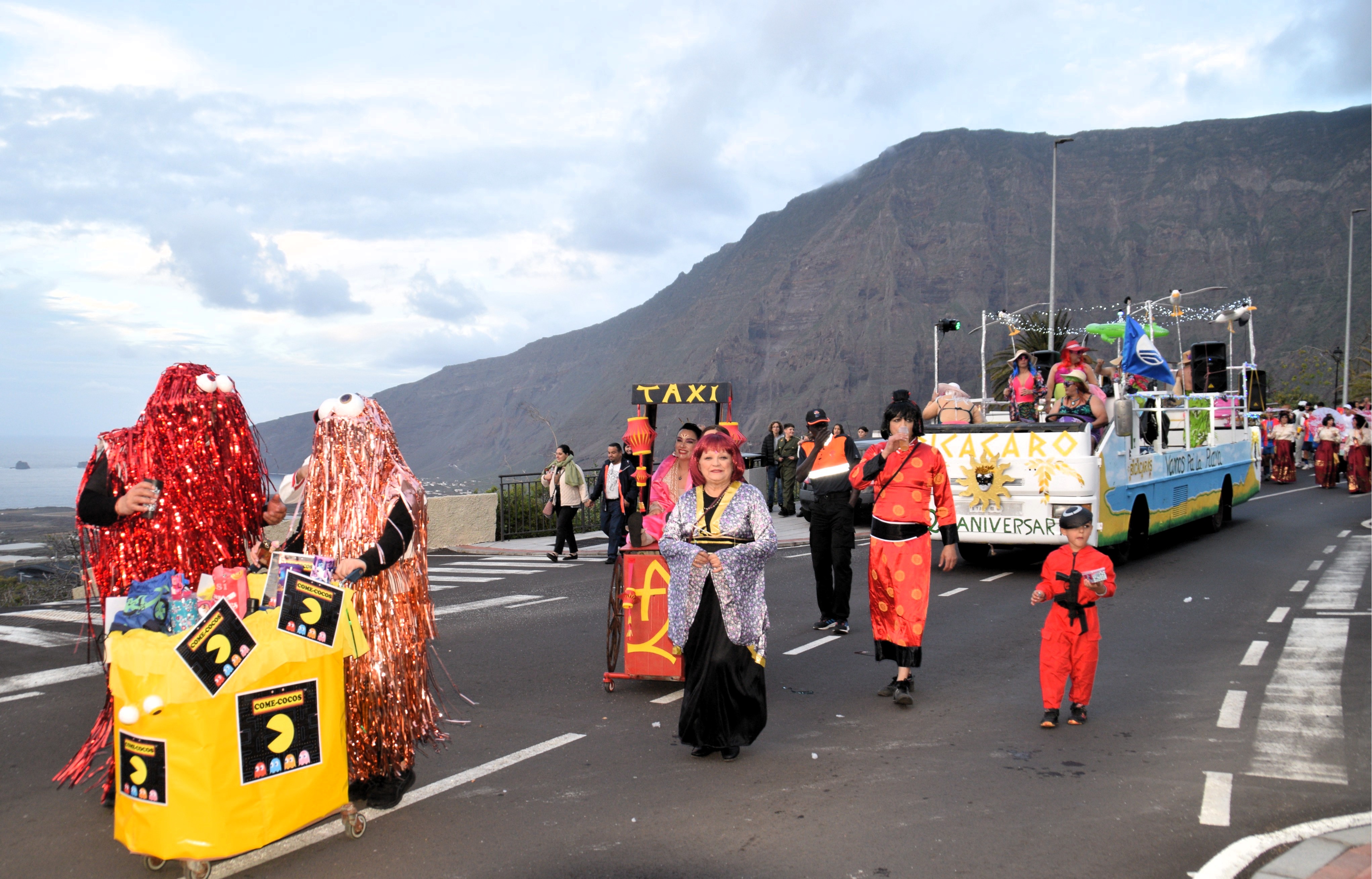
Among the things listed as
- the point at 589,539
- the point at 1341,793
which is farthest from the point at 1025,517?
the point at 589,539

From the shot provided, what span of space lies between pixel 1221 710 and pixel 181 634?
19.1 feet

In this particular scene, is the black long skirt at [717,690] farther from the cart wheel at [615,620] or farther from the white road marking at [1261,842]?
the white road marking at [1261,842]

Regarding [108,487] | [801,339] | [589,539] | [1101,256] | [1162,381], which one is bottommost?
[589,539]

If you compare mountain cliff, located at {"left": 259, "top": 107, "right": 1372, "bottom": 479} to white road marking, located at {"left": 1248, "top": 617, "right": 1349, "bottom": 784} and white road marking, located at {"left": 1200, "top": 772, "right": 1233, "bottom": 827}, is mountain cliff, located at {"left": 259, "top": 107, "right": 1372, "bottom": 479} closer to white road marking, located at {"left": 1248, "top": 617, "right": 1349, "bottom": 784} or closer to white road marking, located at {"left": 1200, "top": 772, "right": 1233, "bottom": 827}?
white road marking, located at {"left": 1248, "top": 617, "right": 1349, "bottom": 784}

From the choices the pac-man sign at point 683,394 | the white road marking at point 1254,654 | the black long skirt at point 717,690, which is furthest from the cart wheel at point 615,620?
the white road marking at point 1254,654

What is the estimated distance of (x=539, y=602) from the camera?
36.4ft

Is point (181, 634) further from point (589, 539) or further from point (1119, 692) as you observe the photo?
point (589, 539)

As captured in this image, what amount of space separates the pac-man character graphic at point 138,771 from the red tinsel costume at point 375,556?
0.86 m

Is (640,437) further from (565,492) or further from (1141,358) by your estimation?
(1141,358)

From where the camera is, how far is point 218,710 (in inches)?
136

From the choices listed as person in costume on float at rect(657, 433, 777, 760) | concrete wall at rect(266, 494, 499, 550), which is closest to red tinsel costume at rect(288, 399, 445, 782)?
person in costume on float at rect(657, 433, 777, 760)

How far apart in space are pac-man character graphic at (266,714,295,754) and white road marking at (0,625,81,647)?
20.7 ft

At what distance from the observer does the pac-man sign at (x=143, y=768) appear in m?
3.41

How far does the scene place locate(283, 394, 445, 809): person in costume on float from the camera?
4121 millimetres
